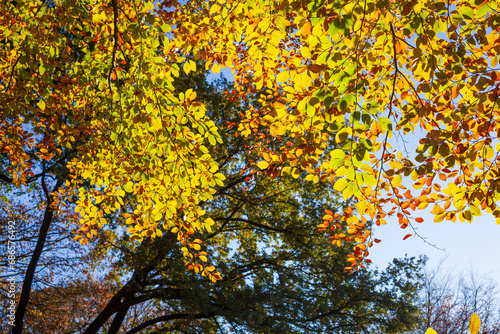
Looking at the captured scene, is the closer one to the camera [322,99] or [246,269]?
[322,99]

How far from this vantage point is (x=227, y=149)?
1001 cm

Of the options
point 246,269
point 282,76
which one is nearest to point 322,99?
point 282,76

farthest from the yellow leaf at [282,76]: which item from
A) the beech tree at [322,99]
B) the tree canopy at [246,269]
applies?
the tree canopy at [246,269]

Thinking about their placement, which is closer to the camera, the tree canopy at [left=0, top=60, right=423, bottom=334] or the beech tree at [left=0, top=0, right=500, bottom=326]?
the beech tree at [left=0, top=0, right=500, bottom=326]

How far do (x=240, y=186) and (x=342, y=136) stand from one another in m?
8.30

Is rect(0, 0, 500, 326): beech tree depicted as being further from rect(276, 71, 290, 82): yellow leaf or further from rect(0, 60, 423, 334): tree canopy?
rect(0, 60, 423, 334): tree canopy

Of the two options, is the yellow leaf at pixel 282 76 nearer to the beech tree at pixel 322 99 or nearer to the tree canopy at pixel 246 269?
the beech tree at pixel 322 99

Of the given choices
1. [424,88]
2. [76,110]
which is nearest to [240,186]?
[76,110]

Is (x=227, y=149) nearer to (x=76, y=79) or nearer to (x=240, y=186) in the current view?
(x=240, y=186)

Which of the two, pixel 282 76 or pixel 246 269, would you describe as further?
pixel 246 269

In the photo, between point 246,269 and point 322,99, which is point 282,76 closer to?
point 322,99

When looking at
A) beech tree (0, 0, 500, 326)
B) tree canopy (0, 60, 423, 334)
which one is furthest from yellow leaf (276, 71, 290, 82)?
tree canopy (0, 60, 423, 334)

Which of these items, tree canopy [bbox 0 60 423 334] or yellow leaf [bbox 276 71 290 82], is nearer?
yellow leaf [bbox 276 71 290 82]

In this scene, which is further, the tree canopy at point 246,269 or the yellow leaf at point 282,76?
the tree canopy at point 246,269
